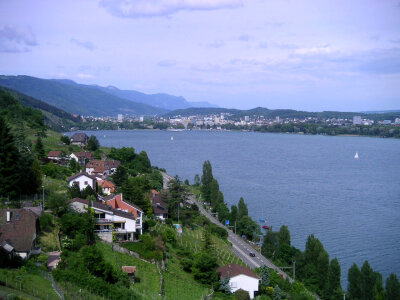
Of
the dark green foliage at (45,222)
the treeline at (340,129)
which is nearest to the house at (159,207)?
the dark green foliage at (45,222)

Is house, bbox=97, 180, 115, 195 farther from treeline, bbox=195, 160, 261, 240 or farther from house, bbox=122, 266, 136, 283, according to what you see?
house, bbox=122, 266, 136, 283

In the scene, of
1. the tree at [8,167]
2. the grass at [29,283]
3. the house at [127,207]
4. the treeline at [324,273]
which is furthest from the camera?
the house at [127,207]

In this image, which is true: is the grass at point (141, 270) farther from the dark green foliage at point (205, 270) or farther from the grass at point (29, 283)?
the grass at point (29, 283)

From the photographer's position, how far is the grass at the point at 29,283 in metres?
8.45

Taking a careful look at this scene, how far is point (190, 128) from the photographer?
156 meters

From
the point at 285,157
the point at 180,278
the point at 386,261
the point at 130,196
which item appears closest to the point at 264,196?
the point at 386,261

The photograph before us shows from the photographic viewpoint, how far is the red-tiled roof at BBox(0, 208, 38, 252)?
418 inches

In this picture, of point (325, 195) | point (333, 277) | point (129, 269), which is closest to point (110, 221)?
point (129, 269)

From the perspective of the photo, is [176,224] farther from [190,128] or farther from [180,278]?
[190,128]

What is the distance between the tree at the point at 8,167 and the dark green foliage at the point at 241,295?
8.28 metres

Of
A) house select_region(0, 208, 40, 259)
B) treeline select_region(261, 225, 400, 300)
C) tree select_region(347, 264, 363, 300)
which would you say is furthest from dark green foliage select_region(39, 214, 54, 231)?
tree select_region(347, 264, 363, 300)

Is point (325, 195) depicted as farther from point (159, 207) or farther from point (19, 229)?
point (19, 229)

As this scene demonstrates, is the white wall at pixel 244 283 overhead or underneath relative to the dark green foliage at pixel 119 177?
underneath

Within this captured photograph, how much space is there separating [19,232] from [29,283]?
246 cm
